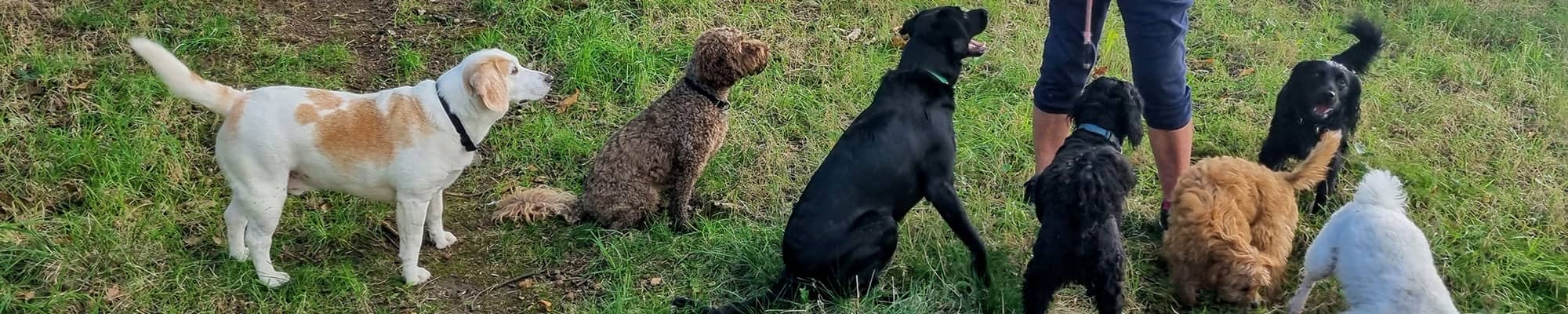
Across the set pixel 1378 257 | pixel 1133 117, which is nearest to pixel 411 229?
pixel 1133 117

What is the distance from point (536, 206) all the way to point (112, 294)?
1482 millimetres

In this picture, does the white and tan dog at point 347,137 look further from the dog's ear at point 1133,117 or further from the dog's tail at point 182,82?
the dog's ear at point 1133,117

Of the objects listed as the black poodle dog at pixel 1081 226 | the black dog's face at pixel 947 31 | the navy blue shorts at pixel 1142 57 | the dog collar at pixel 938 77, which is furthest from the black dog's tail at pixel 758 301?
the navy blue shorts at pixel 1142 57

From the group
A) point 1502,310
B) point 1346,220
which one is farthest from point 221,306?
point 1502,310

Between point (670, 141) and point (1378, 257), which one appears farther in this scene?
point (670, 141)

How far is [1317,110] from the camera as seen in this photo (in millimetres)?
4113

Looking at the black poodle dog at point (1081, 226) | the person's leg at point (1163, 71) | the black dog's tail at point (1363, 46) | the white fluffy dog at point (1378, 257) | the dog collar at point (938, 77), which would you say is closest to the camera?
the white fluffy dog at point (1378, 257)

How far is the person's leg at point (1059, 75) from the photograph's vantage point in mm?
3857

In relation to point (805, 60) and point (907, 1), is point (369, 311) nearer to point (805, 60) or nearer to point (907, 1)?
point (805, 60)

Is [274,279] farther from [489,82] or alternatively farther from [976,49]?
[976,49]

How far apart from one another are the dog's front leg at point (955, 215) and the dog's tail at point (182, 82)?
2.42m

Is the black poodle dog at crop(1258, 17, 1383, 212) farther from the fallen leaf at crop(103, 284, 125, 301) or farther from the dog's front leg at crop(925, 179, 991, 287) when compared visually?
the fallen leaf at crop(103, 284, 125, 301)

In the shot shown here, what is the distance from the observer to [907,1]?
6336 mm

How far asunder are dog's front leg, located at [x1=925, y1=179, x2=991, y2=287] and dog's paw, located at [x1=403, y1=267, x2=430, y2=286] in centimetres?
192
